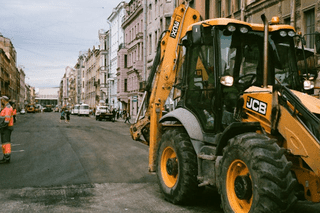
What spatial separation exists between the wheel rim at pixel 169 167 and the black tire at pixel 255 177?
1.68 m

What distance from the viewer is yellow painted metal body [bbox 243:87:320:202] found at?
4.26m

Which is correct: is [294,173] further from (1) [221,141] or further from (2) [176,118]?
(2) [176,118]

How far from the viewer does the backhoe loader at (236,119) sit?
4.35m

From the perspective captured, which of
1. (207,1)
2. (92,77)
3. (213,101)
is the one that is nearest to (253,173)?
(213,101)

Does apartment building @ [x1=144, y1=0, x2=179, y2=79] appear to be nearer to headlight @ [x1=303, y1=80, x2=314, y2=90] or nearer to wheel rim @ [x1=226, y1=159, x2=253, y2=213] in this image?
headlight @ [x1=303, y1=80, x2=314, y2=90]

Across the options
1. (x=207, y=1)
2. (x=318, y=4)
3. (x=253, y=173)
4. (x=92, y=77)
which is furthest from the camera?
(x=92, y=77)

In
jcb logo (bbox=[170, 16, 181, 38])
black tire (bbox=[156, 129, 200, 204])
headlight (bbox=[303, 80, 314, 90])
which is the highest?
jcb logo (bbox=[170, 16, 181, 38])

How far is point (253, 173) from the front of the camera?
443 centimetres

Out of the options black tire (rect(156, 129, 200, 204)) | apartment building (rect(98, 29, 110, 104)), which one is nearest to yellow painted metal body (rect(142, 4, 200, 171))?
black tire (rect(156, 129, 200, 204))

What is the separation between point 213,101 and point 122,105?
212ft

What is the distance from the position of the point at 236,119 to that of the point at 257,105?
0.50m

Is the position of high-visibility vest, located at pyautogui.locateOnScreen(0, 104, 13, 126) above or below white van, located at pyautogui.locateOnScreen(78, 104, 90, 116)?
above

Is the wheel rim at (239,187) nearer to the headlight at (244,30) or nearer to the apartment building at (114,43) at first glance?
the headlight at (244,30)

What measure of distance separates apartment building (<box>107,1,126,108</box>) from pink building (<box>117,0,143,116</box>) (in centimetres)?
378
